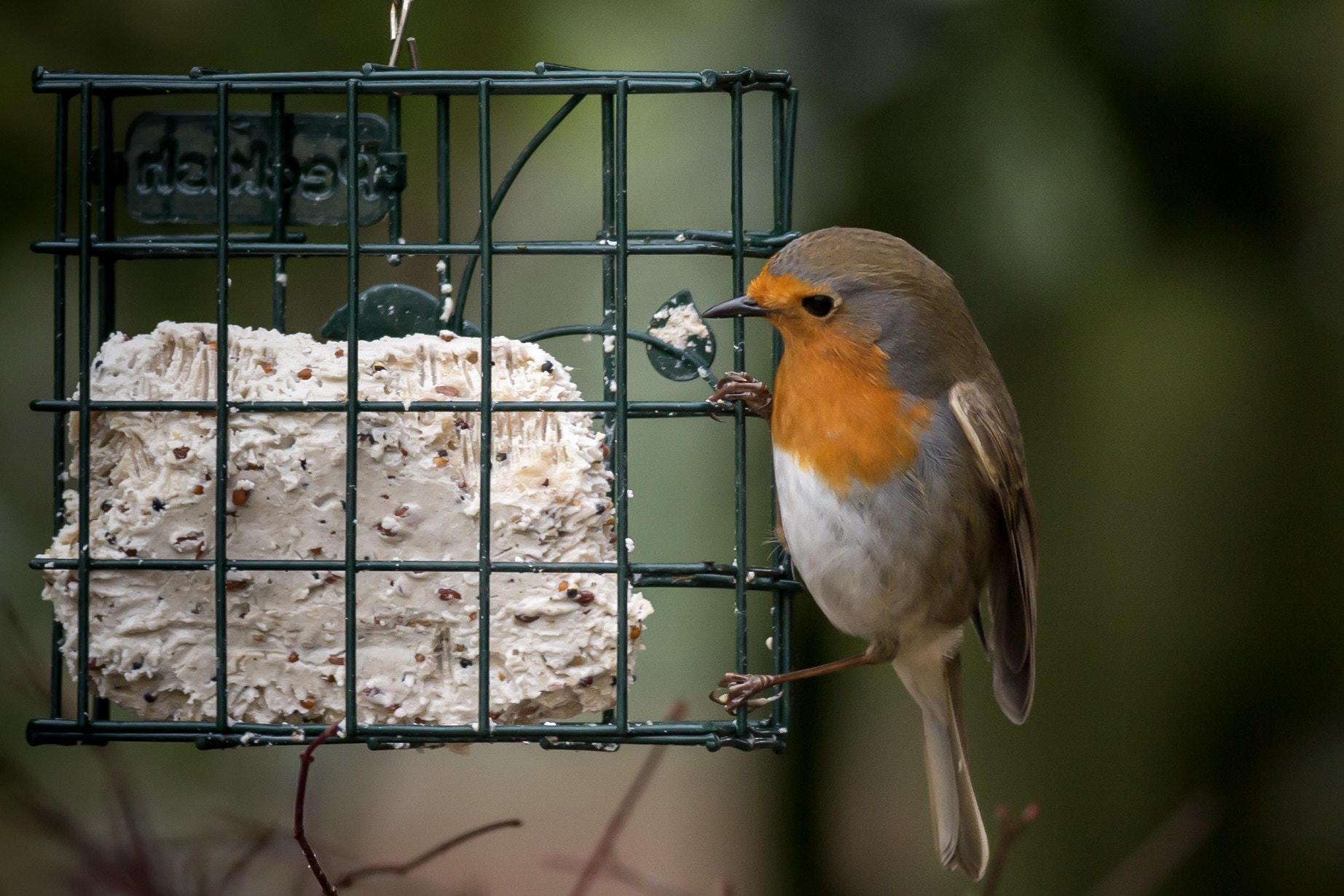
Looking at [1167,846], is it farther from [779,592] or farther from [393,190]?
[393,190]

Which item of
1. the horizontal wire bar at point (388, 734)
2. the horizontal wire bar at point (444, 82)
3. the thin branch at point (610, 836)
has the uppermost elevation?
the horizontal wire bar at point (444, 82)

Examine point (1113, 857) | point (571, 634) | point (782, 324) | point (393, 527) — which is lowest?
point (1113, 857)

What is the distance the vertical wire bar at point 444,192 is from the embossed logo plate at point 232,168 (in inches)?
5.0

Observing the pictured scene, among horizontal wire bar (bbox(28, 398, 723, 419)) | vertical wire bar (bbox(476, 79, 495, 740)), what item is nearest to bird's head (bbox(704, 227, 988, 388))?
horizontal wire bar (bbox(28, 398, 723, 419))

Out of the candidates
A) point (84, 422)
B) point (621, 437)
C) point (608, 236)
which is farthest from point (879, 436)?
point (84, 422)

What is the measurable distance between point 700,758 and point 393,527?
11.9 ft

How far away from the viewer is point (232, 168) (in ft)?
10.4

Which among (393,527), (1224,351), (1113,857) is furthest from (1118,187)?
(393,527)

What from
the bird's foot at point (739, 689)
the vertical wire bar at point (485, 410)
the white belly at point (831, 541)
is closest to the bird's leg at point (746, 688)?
the bird's foot at point (739, 689)

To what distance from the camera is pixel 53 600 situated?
10.0ft

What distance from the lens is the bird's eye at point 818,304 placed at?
315 cm

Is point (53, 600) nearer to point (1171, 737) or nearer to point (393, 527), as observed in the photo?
point (393, 527)

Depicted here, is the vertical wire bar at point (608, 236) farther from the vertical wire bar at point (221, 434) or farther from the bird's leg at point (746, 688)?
the vertical wire bar at point (221, 434)

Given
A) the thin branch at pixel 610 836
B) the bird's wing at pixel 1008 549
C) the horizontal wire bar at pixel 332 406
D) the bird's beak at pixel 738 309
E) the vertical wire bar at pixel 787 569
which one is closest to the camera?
the thin branch at pixel 610 836
